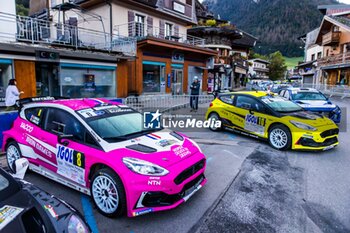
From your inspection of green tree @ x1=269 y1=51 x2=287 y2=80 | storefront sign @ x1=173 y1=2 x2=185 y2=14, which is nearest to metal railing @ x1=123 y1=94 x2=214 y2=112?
storefront sign @ x1=173 y1=2 x2=185 y2=14

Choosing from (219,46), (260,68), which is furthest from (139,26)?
(260,68)

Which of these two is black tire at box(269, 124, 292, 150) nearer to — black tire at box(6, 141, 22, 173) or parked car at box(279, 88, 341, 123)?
parked car at box(279, 88, 341, 123)

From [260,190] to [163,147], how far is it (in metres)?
2.05

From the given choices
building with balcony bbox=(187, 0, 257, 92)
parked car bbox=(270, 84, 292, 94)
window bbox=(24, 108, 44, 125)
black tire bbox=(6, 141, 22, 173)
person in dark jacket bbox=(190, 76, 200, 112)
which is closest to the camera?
window bbox=(24, 108, 44, 125)

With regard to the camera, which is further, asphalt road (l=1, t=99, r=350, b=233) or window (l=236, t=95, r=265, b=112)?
window (l=236, t=95, r=265, b=112)

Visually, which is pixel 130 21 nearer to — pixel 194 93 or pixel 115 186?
pixel 194 93

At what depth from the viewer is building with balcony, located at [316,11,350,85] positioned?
27241 mm

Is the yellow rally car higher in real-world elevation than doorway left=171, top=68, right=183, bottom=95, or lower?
lower

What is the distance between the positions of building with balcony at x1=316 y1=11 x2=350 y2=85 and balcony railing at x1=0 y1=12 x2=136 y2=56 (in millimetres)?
24893

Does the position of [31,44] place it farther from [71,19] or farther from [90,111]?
[71,19]

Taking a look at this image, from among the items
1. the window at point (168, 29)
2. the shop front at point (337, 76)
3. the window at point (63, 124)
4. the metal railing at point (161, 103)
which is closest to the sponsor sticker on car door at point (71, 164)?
the window at point (63, 124)

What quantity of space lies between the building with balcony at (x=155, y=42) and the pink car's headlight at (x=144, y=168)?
1236 cm

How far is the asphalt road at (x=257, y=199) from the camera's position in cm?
316

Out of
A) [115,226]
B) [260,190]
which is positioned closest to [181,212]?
[115,226]
